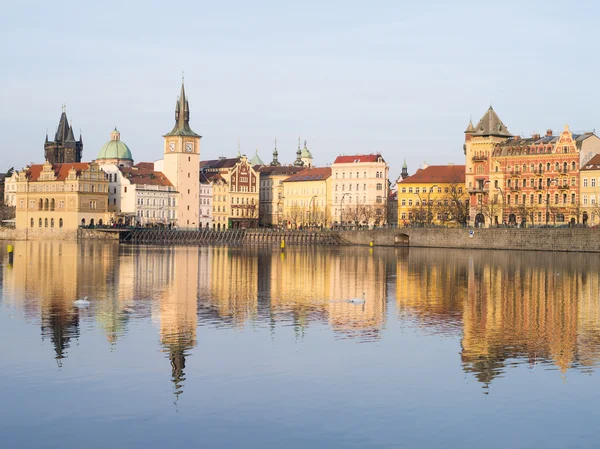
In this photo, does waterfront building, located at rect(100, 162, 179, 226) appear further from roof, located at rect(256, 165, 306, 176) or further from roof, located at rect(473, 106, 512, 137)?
roof, located at rect(473, 106, 512, 137)

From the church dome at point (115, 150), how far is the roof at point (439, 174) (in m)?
61.8

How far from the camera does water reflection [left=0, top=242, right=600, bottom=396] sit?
31.2m

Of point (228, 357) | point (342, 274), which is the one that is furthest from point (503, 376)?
point (342, 274)

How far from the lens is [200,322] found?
36.1m

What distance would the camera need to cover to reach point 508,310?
138 ft

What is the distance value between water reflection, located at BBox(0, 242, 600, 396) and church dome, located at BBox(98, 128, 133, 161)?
123 meters

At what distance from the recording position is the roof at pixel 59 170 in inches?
6299

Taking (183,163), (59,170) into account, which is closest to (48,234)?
(59,170)

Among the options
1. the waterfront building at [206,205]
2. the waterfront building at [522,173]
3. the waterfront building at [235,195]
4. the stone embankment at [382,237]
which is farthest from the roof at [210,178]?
the waterfront building at [522,173]

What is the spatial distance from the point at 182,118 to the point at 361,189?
32774mm

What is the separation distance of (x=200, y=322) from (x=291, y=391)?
1222 cm

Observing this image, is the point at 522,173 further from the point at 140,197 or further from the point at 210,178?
the point at 210,178

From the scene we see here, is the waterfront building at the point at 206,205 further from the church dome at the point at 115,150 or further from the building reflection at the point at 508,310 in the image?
the building reflection at the point at 508,310

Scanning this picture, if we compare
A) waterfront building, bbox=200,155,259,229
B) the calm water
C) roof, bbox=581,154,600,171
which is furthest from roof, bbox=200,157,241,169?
the calm water
